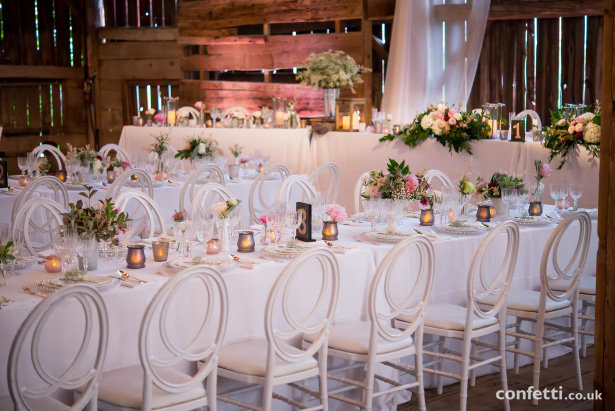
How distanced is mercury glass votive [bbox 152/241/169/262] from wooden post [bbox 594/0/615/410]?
1.98 meters

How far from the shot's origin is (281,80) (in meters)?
11.4

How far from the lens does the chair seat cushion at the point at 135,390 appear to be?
9.81 ft

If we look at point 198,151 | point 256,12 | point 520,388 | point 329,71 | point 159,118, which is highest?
point 256,12

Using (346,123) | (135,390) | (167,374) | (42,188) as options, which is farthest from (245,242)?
(346,123)

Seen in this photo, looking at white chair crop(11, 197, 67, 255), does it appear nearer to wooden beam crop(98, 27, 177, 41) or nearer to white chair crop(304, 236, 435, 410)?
white chair crop(304, 236, 435, 410)

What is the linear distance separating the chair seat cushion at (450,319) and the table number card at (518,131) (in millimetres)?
3003

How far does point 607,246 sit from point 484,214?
217cm

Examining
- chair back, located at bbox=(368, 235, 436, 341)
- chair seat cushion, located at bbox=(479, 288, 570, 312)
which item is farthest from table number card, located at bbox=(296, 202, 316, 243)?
chair seat cushion, located at bbox=(479, 288, 570, 312)

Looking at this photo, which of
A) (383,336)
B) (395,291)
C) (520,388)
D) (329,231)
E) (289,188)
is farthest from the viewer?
(289,188)

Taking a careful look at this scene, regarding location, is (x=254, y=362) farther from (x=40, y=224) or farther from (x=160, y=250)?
(x=40, y=224)

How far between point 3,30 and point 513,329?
417 inches

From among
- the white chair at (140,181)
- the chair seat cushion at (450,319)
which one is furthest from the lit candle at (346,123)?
the chair seat cushion at (450,319)

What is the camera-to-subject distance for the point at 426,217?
496 centimetres

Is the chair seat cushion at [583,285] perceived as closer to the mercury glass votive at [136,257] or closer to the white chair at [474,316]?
the white chair at [474,316]
